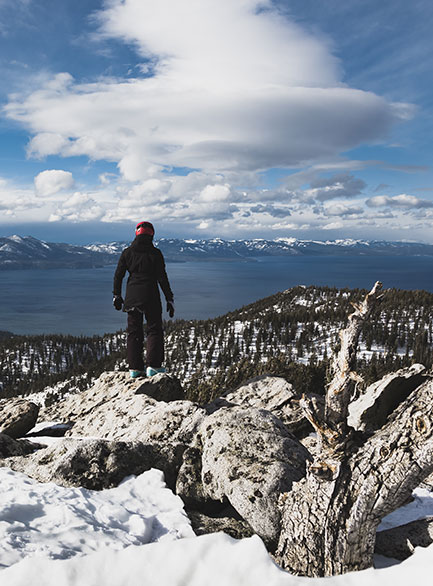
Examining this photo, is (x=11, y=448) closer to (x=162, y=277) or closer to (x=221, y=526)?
(x=221, y=526)

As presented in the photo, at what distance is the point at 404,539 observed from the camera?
3.53 metres

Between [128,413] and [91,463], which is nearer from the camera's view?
[91,463]

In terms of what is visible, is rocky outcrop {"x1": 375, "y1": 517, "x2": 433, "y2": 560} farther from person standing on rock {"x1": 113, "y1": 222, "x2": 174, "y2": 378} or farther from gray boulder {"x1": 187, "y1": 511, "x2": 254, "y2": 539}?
person standing on rock {"x1": 113, "y1": 222, "x2": 174, "y2": 378}

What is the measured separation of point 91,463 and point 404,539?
384 centimetres

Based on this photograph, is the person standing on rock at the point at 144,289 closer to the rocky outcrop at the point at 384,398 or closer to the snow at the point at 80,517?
the snow at the point at 80,517

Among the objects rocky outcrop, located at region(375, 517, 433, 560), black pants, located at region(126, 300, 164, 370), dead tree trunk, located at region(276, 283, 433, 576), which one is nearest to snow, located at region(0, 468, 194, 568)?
dead tree trunk, located at region(276, 283, 433, 576)

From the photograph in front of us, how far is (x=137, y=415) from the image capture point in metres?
7.52

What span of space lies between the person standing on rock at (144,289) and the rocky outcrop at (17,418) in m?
2.78

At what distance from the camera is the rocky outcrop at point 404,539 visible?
344cm

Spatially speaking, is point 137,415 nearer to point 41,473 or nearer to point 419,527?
point 41,473

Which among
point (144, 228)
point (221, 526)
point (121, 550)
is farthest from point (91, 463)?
point (144, 228)

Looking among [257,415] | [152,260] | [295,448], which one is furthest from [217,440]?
[152,260]

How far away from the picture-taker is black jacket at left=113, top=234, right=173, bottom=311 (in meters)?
8.80

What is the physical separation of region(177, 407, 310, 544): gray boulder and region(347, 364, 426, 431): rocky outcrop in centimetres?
256
